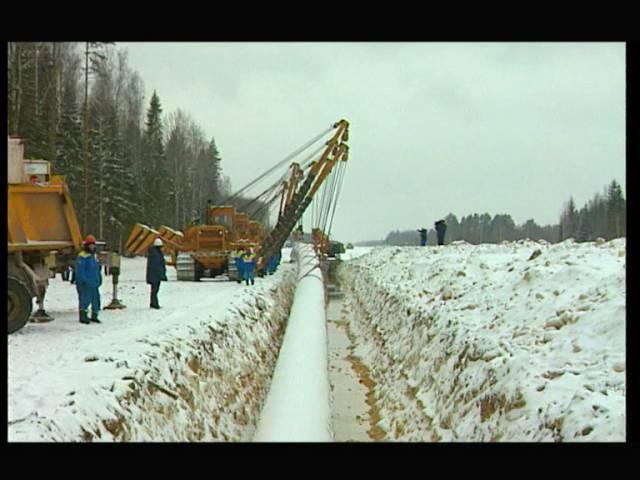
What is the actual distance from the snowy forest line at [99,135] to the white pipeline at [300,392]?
13.9 metres

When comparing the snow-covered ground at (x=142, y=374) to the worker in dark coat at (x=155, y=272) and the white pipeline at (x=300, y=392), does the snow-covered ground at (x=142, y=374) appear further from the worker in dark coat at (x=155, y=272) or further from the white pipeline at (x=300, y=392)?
the white pipeline at (x=300, y=392)

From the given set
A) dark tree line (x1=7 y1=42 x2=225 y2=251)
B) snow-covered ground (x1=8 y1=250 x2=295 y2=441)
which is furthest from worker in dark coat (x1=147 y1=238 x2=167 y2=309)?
dark tree line (x1=7 y1=42 x2=225 y2=251)

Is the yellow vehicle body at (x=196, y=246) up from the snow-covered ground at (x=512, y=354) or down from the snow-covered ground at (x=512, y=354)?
up

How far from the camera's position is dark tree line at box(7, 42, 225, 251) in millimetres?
29109

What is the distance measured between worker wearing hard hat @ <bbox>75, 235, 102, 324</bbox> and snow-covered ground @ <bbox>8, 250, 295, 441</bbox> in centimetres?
44

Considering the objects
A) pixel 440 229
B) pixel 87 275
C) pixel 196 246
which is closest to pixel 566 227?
pixel 440 229

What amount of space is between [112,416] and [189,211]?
41818 millimetres

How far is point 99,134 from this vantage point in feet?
110

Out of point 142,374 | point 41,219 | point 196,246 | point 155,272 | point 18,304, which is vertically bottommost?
point 142,374

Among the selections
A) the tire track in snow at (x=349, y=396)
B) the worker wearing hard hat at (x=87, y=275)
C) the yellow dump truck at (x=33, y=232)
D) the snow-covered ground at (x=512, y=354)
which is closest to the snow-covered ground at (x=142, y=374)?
the worker wearing hard hat at (x=87, y=275)

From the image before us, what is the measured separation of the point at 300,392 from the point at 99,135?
90.1 ft

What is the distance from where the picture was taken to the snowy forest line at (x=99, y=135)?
95.5 ft

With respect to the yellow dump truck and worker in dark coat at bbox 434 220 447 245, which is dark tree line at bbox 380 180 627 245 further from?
the yellow dump truck

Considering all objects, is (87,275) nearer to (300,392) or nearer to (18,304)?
(18,304)
